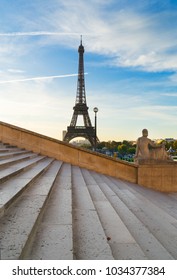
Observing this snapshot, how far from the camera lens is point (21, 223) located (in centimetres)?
257

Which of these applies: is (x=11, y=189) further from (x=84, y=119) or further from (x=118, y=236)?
(x=84, y=119)

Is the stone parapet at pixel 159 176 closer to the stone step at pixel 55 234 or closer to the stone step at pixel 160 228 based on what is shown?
the stone step at pixel 160 228

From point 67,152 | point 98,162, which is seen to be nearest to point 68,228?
point 98,162

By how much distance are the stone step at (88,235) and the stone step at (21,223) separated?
1.60ft

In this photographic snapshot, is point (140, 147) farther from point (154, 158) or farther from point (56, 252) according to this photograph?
point (56, 252)

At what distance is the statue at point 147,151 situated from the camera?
9508 mm

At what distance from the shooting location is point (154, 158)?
9.59 m

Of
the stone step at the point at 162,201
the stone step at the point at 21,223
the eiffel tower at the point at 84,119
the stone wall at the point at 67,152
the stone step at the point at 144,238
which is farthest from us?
the eiffel tower at the point at 84,119

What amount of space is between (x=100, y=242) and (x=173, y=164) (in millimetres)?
7777

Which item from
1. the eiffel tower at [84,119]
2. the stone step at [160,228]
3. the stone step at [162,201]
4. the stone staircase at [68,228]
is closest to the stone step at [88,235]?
the stone staircase at [68,228]

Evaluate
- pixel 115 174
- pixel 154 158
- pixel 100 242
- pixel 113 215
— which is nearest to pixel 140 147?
pixel 154 158

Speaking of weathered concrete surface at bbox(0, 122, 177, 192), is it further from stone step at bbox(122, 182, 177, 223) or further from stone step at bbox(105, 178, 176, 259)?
stone step at bbox(105, 178, 176, 259)

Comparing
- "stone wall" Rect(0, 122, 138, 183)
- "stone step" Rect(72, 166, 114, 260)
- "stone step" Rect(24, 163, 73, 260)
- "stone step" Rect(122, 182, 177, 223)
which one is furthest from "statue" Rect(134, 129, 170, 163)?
"stone step" Rect(24, 163, 73, 260)

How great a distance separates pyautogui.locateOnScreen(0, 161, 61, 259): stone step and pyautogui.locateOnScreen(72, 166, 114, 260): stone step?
489 millimetres
